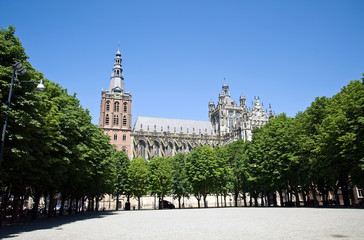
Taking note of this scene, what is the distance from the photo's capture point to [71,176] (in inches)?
1093

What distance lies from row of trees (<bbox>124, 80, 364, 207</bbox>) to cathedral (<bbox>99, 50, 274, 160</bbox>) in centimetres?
2833

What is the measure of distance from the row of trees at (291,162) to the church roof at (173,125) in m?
38.8

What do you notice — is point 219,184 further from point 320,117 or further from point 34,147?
point 34,147

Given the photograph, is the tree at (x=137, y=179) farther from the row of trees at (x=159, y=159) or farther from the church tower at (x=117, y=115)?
the church tower at (x=117, y=115)

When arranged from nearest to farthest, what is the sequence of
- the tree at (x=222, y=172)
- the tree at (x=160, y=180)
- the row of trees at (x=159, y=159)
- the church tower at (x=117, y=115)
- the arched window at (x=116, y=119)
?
the row of trees at (x=159, y=159)
the tree at (x=222, y=172)
the tree at (x=160, y=180)
the church tower at (x=117, y=115)
the arched window at (x=116, y=119)

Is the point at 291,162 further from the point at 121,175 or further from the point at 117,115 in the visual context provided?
the point at 117,115

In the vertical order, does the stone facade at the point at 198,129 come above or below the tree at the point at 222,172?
above

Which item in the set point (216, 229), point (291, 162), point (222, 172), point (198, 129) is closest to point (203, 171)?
point (222, 172)

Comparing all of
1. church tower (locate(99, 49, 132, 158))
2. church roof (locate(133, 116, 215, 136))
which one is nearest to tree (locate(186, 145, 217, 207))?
church tower (locate(99, 49, 132, 158))

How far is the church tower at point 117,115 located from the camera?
3356 inches

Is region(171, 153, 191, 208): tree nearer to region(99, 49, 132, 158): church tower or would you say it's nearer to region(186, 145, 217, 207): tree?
region(186, 145, 217, 207): tree

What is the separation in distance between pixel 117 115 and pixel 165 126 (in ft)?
71.7

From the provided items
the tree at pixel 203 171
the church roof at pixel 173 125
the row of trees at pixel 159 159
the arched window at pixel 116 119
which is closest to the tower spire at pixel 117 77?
the arched window at pixel 116 119

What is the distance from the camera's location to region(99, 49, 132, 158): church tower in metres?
85.2
